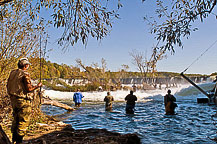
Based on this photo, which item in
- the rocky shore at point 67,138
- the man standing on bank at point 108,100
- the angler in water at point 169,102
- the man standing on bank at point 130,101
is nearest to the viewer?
the rocky shore at point 67,138

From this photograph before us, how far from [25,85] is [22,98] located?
298 mm

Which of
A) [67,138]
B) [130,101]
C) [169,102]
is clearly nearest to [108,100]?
[130,101]

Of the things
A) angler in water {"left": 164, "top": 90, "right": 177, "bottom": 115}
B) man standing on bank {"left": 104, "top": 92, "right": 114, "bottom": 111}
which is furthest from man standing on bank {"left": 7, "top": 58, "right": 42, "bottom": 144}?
man standing on bank {"left": 104, "top": 92, "right": 114, "bottom": 111}

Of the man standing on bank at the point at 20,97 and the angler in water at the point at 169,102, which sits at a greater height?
the man standing on bank at the point at 20,97

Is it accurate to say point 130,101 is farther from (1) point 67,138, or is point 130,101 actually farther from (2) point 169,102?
(1) point 67,138

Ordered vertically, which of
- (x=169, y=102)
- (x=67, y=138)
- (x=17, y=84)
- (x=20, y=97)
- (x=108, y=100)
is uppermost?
(x=17, y=84)

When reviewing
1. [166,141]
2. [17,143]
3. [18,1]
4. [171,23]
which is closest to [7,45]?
[18,1]

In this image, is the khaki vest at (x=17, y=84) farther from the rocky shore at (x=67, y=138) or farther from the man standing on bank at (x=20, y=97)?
the rocky shore at (x=67, y=138)

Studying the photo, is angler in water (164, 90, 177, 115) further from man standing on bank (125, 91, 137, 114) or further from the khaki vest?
the khaki vest

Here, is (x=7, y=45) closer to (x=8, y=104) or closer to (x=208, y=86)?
(x=8, y=104)

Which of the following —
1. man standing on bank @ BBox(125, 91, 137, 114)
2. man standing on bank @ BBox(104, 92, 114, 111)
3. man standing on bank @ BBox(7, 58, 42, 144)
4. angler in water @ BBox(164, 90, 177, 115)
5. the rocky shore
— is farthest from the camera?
man standing on bank @ BBox(104, 92, 114, 111)

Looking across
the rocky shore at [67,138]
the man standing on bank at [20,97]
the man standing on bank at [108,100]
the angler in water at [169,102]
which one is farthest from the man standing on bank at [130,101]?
the man standing on bank at [20,97]

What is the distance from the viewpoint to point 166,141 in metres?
7.51

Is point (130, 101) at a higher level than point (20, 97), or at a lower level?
lower
